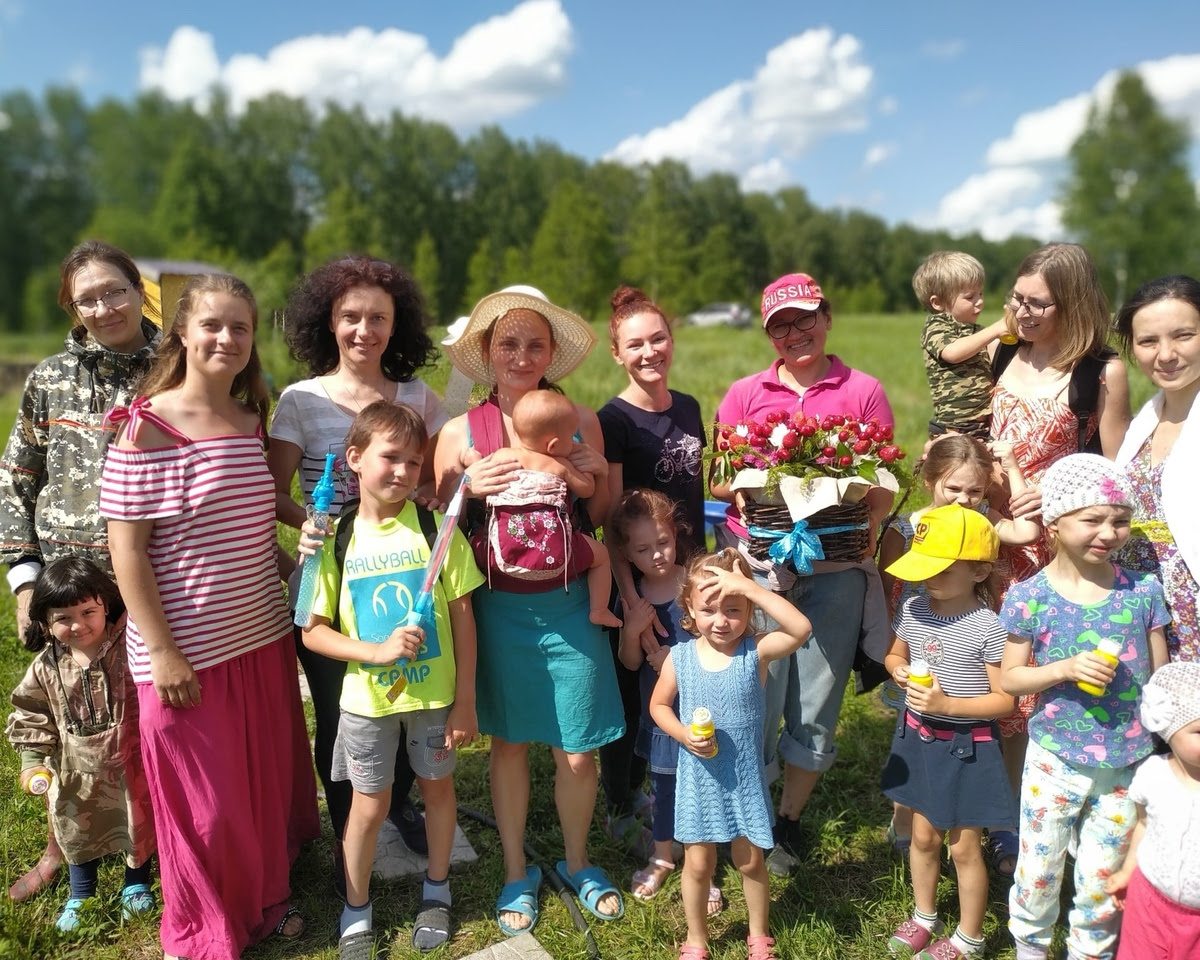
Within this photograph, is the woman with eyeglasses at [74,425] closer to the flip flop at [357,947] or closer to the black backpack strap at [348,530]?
the black backpack strap at [348,530]

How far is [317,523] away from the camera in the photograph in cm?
292

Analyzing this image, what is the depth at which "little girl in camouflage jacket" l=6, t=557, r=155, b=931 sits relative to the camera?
314 cm

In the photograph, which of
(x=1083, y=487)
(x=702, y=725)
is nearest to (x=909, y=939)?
(x=702, y=725)

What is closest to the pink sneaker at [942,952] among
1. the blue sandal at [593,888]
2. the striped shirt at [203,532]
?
the blue sandal at [593,888]

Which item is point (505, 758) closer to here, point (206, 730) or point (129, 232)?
point (206, 730)

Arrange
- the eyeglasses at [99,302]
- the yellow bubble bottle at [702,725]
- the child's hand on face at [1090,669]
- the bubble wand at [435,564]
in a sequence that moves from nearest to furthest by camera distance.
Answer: the child's hand on face at [1090,669] → the yellow bubble bottle at [702,725] → the bubble wand at [435,564] → the eyeglasses at [99,302]

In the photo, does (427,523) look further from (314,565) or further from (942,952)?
(942,952)

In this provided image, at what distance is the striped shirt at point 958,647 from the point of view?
288cm

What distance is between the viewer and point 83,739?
3150mm

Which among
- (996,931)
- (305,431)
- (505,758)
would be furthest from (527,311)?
(996,931)

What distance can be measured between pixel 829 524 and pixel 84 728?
2.80 meters

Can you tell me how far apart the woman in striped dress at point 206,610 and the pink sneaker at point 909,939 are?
7.09 feet

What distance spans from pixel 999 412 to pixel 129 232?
5232cm

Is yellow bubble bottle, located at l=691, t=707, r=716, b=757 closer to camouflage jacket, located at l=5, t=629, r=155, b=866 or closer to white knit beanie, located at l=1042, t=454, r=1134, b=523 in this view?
white knit beanie, located at l=1042, t=454, r=1134, b=523
